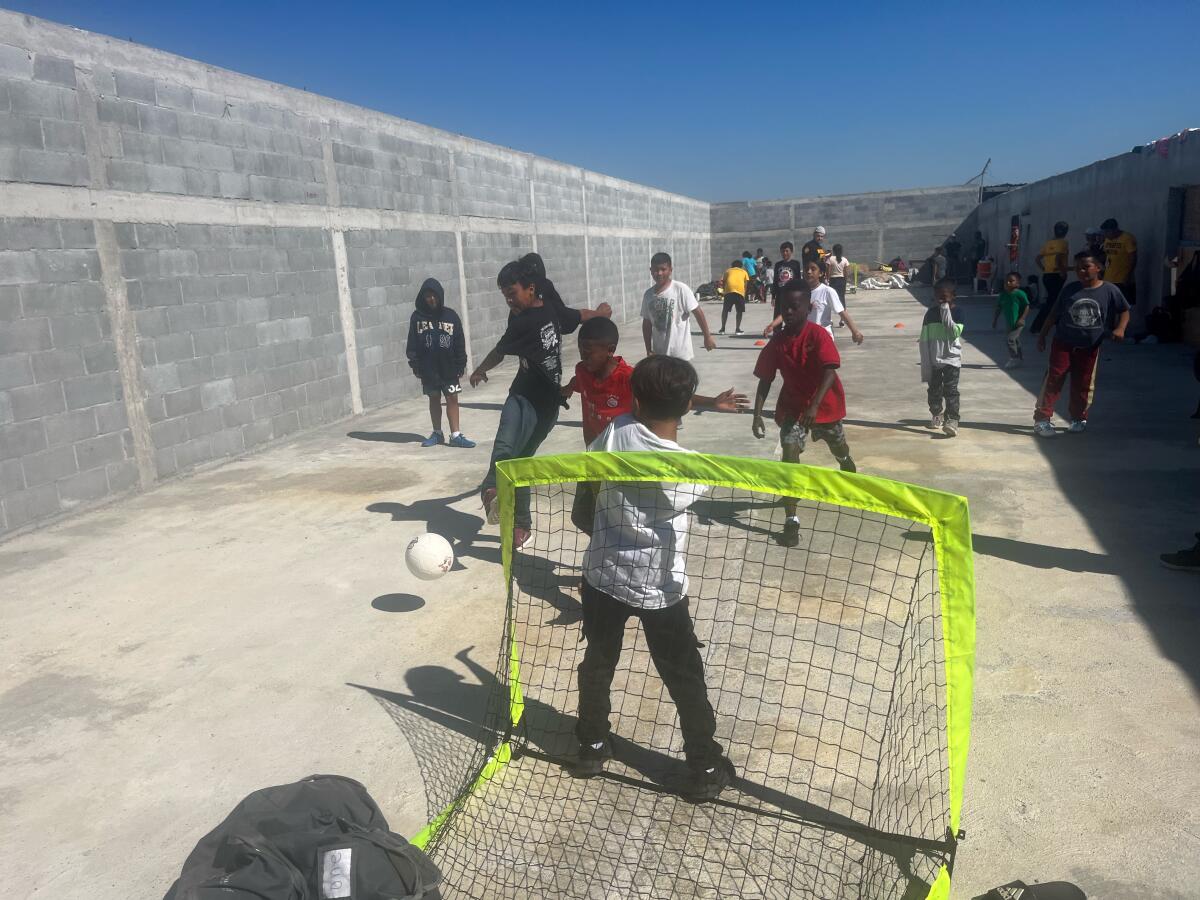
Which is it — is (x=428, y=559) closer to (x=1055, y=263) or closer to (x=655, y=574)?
(x=655, y=574)

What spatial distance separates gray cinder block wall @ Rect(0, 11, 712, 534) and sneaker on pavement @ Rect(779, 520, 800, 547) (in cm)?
589

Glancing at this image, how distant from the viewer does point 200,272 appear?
27.9ft

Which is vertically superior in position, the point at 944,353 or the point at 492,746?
the point at 944,353

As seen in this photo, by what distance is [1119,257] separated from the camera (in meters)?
14.5

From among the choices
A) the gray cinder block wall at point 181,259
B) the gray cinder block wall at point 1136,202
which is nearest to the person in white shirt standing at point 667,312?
the gray cinder block wall at point 181,259

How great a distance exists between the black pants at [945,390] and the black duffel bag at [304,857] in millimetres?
7711

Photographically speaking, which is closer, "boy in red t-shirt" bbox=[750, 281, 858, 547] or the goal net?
the goal net

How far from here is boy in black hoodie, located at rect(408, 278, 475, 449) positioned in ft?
29.9

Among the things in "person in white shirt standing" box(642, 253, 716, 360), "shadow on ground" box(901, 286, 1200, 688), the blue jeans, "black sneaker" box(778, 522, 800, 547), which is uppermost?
"person in white shirt standing" box(642, 253, 716, 360)

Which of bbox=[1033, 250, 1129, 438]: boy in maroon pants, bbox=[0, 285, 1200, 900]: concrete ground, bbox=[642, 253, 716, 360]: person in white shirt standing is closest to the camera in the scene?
bbox=[0, 285, 1200, 900]: concrete ground

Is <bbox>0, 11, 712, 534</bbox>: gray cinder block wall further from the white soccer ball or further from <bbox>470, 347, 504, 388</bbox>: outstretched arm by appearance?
the white soccer ball

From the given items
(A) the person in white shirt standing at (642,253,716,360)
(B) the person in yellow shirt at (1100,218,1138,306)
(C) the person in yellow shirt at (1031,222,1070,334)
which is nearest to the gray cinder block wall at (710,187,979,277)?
(C) the person in yellow shirt at (1031,222,1070,334)

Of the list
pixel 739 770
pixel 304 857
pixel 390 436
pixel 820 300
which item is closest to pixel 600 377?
pixel 739 770

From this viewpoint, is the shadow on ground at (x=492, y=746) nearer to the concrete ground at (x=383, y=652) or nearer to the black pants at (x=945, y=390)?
the concrete ground at (x=383, y=652)
